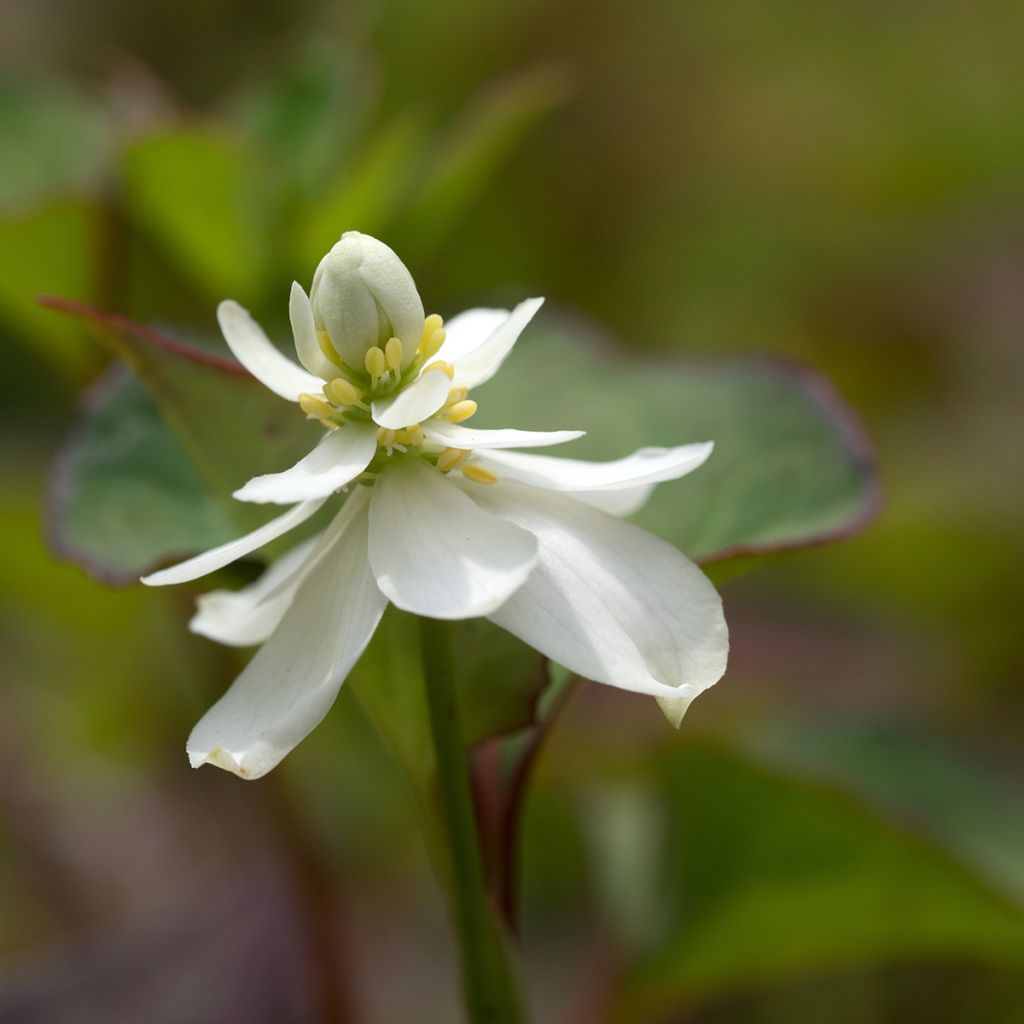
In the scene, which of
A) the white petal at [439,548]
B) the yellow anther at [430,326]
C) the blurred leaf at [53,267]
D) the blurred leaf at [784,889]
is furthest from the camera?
the blurred leaf at [53,267]

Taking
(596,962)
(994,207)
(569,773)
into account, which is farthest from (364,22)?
(994,207)

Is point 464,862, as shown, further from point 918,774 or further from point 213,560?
point 918,774

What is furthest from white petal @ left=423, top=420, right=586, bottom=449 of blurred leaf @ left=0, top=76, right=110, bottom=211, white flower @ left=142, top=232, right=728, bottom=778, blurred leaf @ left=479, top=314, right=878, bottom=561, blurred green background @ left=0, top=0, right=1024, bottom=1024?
blurred leaf @ left=0, top=76, right=110, bottom=211

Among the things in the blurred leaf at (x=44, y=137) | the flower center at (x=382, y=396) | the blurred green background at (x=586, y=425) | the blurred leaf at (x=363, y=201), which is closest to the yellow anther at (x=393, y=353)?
the flower center at (x=382, y=396)

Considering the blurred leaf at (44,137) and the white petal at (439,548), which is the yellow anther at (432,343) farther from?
the blurred leaf at (44,137)

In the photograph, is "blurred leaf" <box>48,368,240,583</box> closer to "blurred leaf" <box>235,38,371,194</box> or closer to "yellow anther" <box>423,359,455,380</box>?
"yellow anther" <box>423,359,455,380</box>

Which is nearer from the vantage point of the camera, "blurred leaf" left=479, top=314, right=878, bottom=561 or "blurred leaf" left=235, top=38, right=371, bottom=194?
"blurred leaf" left=479, top=314, right=878, bottom=561

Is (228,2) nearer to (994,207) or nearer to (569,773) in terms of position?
(994,207)
